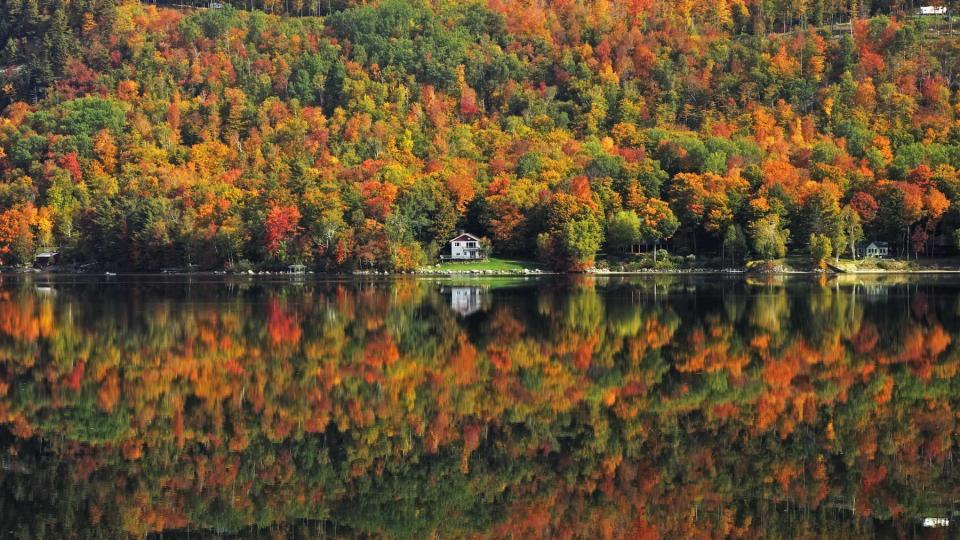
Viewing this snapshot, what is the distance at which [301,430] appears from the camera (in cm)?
2472

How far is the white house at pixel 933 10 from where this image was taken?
473 feet

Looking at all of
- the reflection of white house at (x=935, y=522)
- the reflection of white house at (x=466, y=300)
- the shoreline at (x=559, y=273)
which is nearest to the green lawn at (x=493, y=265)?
the shoreline at (x=559, y=273)

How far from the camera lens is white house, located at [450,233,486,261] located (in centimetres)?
10051

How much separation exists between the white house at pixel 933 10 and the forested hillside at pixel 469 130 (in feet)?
10.3

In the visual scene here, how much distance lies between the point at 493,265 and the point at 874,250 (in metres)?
31.0

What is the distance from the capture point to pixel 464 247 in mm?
100938

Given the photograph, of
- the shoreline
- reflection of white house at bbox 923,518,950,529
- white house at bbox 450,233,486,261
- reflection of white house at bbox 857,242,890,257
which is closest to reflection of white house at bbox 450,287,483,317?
the shoreline

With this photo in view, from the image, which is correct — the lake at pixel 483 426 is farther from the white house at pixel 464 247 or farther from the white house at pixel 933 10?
the white house at pixel 933 10

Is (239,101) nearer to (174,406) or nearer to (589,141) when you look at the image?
(589,141)

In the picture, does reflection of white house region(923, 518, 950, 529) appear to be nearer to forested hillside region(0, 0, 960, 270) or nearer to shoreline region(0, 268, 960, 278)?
shoreline region(0, 268, 960, 278)

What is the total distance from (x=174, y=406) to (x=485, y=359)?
10.2m

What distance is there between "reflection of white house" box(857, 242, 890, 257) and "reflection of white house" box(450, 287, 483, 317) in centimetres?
3943

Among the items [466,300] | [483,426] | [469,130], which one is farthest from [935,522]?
[469,130]

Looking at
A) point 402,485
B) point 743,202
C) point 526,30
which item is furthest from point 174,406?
point 526,30
